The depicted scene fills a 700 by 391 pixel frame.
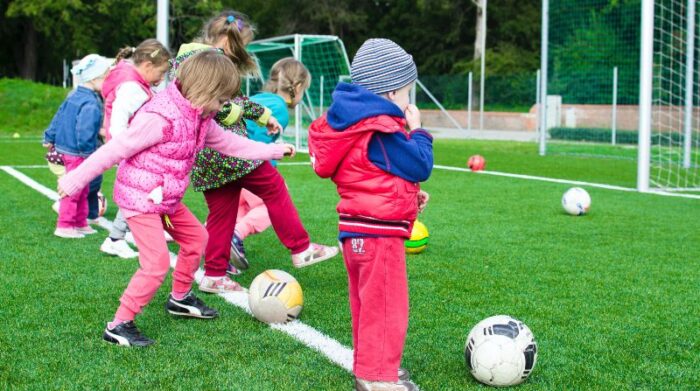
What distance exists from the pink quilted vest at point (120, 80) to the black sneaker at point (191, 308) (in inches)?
67.1

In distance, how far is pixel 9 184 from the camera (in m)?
11.7

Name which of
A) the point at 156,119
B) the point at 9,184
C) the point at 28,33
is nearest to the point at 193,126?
the point at 156,119

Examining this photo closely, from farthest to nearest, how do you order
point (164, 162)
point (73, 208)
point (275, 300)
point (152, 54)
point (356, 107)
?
point (73, 208) → point (152, 54) → point (275, 300) → point (164, 162) → point (356, 107)

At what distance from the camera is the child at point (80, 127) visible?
25.0ft

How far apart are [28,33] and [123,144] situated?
44.6 meters

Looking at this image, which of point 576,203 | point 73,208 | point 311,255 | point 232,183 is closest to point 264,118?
point 232,183

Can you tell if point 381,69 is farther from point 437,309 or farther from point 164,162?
point 437,309

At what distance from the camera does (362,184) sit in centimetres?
341

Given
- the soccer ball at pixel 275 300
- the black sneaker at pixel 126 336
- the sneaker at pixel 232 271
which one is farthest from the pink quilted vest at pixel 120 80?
the black sneaker at pixel 126 336

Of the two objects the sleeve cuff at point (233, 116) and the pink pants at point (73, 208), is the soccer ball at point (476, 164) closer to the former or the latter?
the pink pants at point (73, 208)

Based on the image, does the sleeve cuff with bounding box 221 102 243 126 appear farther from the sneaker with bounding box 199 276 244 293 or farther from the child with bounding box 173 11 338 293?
the sneaker with bounding box 199 276 244 293

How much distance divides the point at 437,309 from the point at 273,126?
1.58 metres

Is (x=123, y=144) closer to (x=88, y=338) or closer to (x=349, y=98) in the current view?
(x=88, y=338)

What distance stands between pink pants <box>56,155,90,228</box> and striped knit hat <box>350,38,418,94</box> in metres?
4.71
